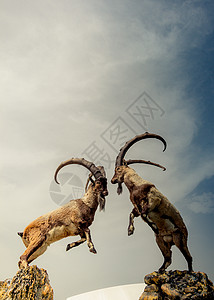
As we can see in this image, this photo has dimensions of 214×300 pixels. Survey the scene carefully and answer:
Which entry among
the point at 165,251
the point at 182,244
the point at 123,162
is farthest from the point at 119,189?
the point at 182,244

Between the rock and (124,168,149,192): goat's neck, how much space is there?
321 cm

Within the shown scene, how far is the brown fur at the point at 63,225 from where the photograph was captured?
7.29 m

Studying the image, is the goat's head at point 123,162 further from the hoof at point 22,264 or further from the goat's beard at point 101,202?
the hoof at point 22,264

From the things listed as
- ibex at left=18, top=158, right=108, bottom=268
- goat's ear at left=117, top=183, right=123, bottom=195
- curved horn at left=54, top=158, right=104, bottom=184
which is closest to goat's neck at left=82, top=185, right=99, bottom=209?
ibex at left=18, top=158, right=108, bottom=268

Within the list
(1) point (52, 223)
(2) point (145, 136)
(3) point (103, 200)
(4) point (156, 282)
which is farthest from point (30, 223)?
(2) point (145, 136)

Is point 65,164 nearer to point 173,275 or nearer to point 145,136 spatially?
point 145,136

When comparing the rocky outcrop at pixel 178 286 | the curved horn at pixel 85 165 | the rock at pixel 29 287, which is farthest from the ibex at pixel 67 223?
the rocky outcrop at pixel 178 286

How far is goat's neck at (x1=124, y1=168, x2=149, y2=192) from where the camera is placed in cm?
754

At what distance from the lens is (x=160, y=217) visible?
716 cm

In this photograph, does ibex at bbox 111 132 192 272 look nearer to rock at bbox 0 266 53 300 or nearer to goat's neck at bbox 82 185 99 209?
goat's neck at bbox 82 185 99 209

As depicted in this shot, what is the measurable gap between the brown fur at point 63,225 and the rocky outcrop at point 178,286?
1.79 meters

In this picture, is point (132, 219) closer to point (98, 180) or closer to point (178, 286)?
point (98, 180)

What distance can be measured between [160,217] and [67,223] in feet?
8.60

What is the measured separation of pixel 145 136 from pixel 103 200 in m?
2.46
